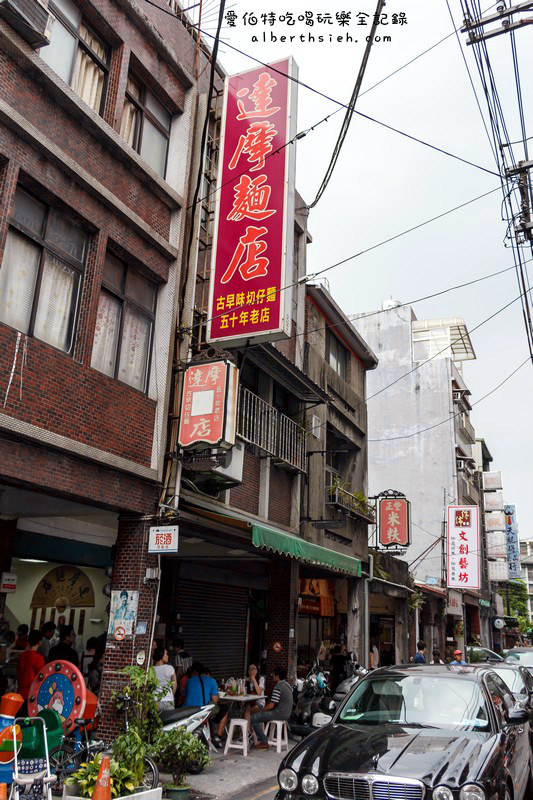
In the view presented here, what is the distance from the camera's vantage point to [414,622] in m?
28.8

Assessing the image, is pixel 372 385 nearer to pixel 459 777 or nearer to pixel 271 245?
pixel 271 245

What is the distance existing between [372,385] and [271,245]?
3119 cm

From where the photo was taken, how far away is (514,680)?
11.1 metres

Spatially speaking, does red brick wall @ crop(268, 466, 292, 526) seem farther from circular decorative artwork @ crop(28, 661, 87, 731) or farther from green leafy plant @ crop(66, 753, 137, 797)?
green leafy plant @ crop(66, 753, 137, 797)

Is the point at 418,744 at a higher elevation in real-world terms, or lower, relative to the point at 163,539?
lower

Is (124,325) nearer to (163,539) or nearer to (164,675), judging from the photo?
(163,539)

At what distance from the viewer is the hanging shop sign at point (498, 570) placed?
49.1 metres

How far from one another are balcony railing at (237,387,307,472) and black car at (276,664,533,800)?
6780 mm

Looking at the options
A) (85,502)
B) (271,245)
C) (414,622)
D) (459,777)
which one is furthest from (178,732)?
(414,622)

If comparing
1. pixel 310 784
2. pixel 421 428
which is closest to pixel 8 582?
pixel 310 784

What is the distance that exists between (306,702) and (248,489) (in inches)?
178

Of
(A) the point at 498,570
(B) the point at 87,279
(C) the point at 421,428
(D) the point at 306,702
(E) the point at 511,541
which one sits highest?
(C) the point at 421,428

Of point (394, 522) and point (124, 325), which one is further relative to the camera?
point (394, 522)

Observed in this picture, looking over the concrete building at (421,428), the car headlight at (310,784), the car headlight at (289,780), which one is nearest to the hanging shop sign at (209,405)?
the car headlight at (289,780)
